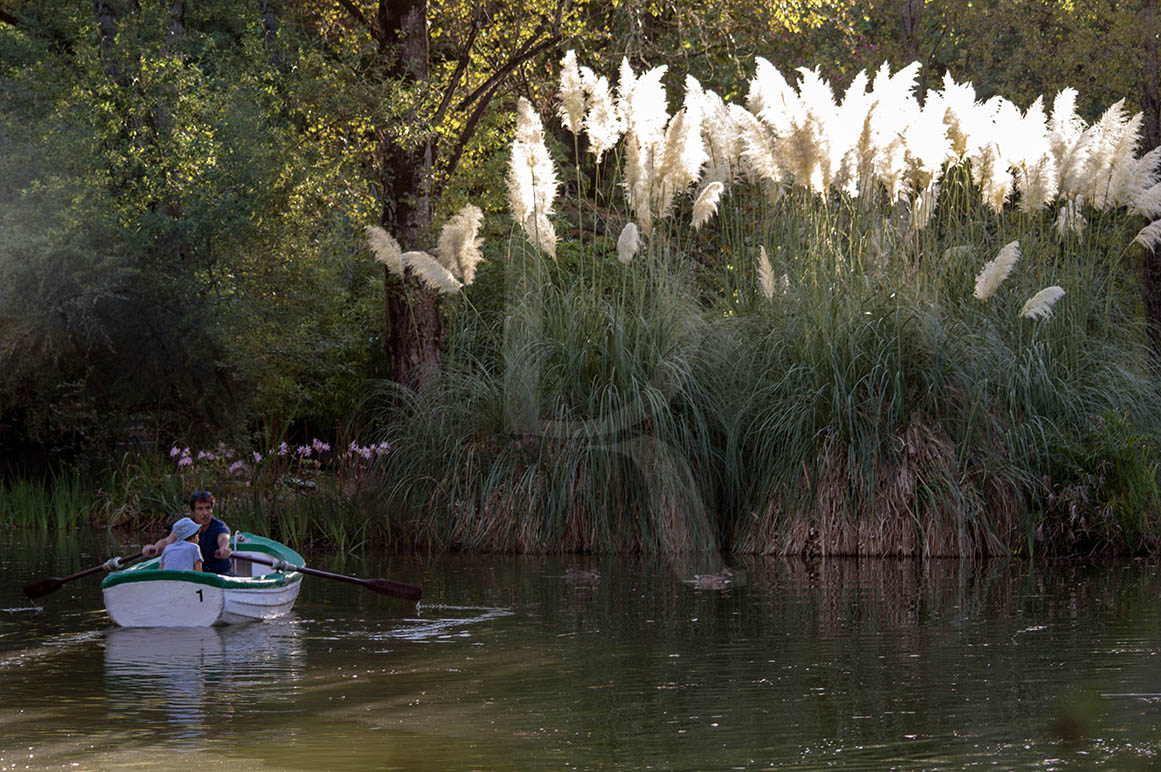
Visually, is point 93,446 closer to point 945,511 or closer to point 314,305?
point 314,305

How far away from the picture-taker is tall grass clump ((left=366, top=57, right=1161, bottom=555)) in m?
13.7

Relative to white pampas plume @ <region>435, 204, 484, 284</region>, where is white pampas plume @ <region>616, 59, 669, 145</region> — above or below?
above

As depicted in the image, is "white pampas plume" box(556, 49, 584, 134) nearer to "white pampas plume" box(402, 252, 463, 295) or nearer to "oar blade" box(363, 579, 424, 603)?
"white pampas plume" box(402, 252, 463, 295)

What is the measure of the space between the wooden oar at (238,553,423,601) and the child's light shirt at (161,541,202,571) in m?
0.69

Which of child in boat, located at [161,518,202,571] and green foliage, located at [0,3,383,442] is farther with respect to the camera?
green foliage, located at [0,3,383,442]

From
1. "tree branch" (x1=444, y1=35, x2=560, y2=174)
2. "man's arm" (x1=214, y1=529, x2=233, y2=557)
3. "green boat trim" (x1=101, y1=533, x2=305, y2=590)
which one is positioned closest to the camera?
"green boat trim" (x1=101, y1=533, x2=305, y2=590)

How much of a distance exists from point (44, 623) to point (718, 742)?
5714mm

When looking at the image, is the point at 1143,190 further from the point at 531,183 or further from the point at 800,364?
the point at 531,183

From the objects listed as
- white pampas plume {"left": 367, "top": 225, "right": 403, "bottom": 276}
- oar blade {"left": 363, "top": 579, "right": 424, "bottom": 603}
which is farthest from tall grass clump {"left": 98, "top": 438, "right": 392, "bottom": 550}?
oar blade {"left": 363, "top": 579, "right": 424, "bottom": 603}

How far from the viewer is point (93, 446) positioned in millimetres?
21734

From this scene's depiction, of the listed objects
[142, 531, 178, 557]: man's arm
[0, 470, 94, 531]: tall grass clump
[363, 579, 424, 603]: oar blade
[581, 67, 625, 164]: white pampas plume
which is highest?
[581, 67, 625, 164]: white pampas plume

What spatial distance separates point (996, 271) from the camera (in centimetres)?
1397

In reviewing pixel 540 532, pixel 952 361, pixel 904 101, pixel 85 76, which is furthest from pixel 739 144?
pixel 85 76

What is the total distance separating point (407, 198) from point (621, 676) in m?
11.0
